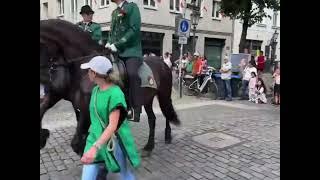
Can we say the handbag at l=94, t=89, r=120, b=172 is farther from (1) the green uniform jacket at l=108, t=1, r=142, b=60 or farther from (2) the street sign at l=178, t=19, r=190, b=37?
(2) the street sign at l=178, t=19, r=190, b=37

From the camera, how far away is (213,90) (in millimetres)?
12336

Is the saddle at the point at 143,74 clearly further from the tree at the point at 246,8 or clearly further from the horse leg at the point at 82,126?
the tree at the point at 246,8

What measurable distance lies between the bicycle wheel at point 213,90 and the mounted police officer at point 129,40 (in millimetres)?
7291

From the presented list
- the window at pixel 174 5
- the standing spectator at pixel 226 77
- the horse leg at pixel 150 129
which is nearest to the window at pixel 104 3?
the window at pixel 174 5

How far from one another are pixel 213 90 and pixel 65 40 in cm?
862

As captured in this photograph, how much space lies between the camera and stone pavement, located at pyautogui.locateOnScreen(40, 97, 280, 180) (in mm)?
4477

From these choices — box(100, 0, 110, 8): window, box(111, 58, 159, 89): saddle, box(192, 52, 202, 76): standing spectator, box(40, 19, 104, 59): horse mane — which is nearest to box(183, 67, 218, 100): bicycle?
box(192, 52, 202, 76): standing spectator

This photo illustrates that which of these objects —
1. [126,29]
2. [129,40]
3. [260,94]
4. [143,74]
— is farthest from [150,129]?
[260,94]

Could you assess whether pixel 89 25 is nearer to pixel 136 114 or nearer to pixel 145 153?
pixel 136 114

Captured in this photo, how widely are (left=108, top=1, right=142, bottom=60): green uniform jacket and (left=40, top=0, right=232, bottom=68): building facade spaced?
30.3ft

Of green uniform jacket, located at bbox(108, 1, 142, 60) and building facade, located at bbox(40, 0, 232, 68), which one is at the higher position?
building facade, located at bbox(40, 0, 232, 68)
